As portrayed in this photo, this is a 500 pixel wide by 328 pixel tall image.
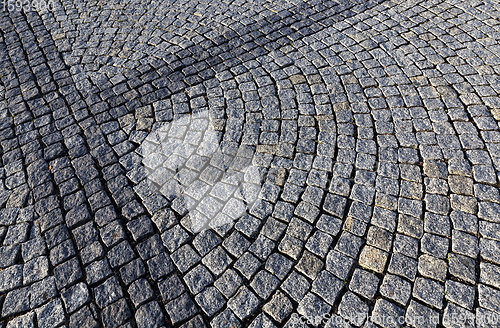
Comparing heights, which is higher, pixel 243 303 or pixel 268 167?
pixel 268 167

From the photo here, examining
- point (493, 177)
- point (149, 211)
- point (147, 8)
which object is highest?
point (147, 8)

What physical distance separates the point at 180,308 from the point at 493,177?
3.18 m

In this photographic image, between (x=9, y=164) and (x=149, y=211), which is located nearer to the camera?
(x=149, y=211)

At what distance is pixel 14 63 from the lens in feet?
A: 17.1

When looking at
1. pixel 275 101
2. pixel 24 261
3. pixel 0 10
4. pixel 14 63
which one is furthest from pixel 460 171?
pixel 0 10

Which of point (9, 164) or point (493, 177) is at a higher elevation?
point (9, 164)

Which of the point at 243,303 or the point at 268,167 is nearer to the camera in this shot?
the point at 243,303

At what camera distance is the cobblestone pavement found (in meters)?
2.91

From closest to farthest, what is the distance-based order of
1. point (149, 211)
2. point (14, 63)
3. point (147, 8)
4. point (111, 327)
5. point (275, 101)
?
1. point (111, 327)
2. point (149, 211)
3. point (275, 101)
4. point (14, 63)
5. point (147, 8)

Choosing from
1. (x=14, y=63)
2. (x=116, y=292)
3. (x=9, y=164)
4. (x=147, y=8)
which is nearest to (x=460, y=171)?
(x=116, y=292)

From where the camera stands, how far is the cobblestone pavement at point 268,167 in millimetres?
2910

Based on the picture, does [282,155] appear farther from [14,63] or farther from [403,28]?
[14,63]

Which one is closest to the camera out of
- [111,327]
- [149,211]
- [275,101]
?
[111,327]

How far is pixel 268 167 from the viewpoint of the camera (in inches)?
149
